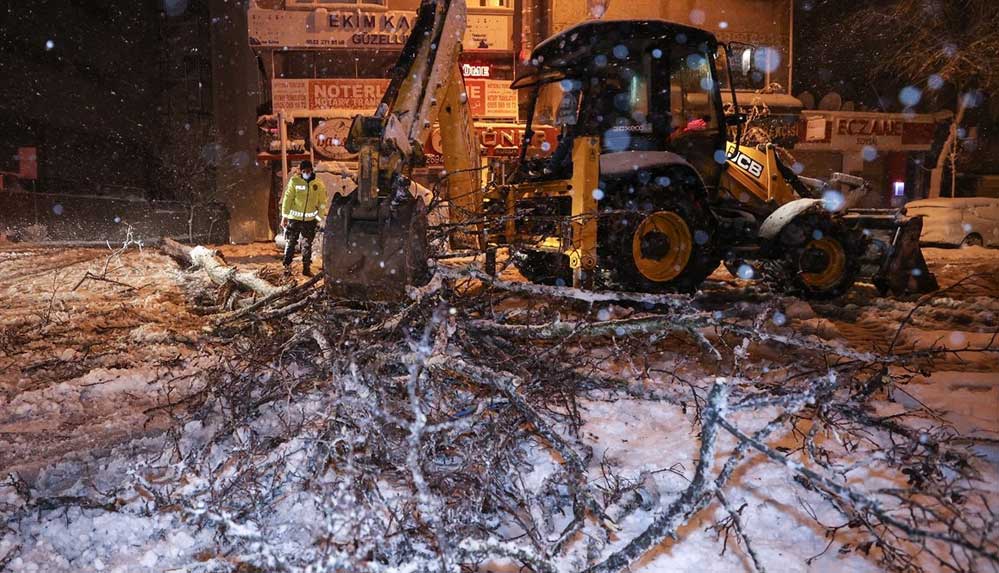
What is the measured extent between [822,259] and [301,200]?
296 inches

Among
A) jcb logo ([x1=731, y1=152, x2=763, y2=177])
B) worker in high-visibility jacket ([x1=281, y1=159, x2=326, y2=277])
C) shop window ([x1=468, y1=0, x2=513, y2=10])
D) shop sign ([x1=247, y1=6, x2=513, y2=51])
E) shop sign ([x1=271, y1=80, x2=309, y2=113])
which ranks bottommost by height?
worker in high-visibility jacket ([x1=281, y1=159, x2=326, y2=277])

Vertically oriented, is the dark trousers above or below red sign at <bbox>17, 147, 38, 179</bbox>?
below

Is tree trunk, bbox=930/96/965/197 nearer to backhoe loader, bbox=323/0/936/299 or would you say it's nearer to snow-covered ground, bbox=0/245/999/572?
backhoe loader, bbox=323/0/936/299

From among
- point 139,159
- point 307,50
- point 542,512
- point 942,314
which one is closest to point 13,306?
point 542,512

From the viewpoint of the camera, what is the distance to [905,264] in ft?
25.8

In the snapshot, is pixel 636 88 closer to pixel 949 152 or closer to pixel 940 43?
pixel 940 43

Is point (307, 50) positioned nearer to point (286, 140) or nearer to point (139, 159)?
point (286, 140)

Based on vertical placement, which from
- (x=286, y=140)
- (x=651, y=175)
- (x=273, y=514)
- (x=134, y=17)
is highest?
(x=134, y=17)

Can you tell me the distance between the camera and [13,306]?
7.02m

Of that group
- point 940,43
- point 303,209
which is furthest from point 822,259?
point 940,43

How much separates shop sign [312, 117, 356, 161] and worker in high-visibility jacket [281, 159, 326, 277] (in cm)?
715

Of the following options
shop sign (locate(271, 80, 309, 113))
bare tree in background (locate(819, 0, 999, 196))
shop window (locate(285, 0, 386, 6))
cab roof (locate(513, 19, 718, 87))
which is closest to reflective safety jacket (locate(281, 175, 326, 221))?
cab roof (locate(513, 19, 718, 87))

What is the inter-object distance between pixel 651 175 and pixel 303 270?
5.77 meters

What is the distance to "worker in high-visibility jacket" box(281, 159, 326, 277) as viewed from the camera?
9.66 meters
